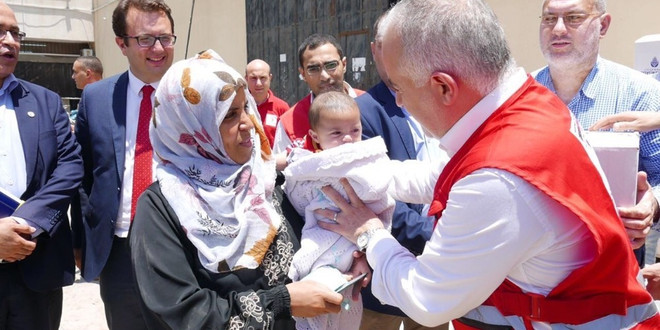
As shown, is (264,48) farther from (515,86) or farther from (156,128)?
(515,86)

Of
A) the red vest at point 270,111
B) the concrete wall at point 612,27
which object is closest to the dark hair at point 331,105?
the red vest at point 270,111

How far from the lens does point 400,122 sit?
2.68 metres

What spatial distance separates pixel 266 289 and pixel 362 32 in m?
6.68

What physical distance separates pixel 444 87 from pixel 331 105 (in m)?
1.09

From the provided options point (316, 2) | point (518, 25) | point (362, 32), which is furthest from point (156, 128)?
point (316, 2)

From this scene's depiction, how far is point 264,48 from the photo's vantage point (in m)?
10.1

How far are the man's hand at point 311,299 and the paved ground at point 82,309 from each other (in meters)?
3.32

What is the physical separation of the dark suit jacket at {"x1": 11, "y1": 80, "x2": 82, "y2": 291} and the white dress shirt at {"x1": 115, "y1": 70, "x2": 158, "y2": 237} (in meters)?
0.22

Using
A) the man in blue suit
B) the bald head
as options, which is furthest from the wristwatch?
the bald head

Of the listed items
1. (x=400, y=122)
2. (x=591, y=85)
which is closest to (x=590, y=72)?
(x=591, y=85)

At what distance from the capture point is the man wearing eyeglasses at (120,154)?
273 cm

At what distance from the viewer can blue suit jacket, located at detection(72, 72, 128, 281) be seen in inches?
109

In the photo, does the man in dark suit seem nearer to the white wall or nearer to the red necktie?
the red necktie

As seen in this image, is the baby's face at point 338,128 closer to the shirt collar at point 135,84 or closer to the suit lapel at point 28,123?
the shirt collar at point 135,84
